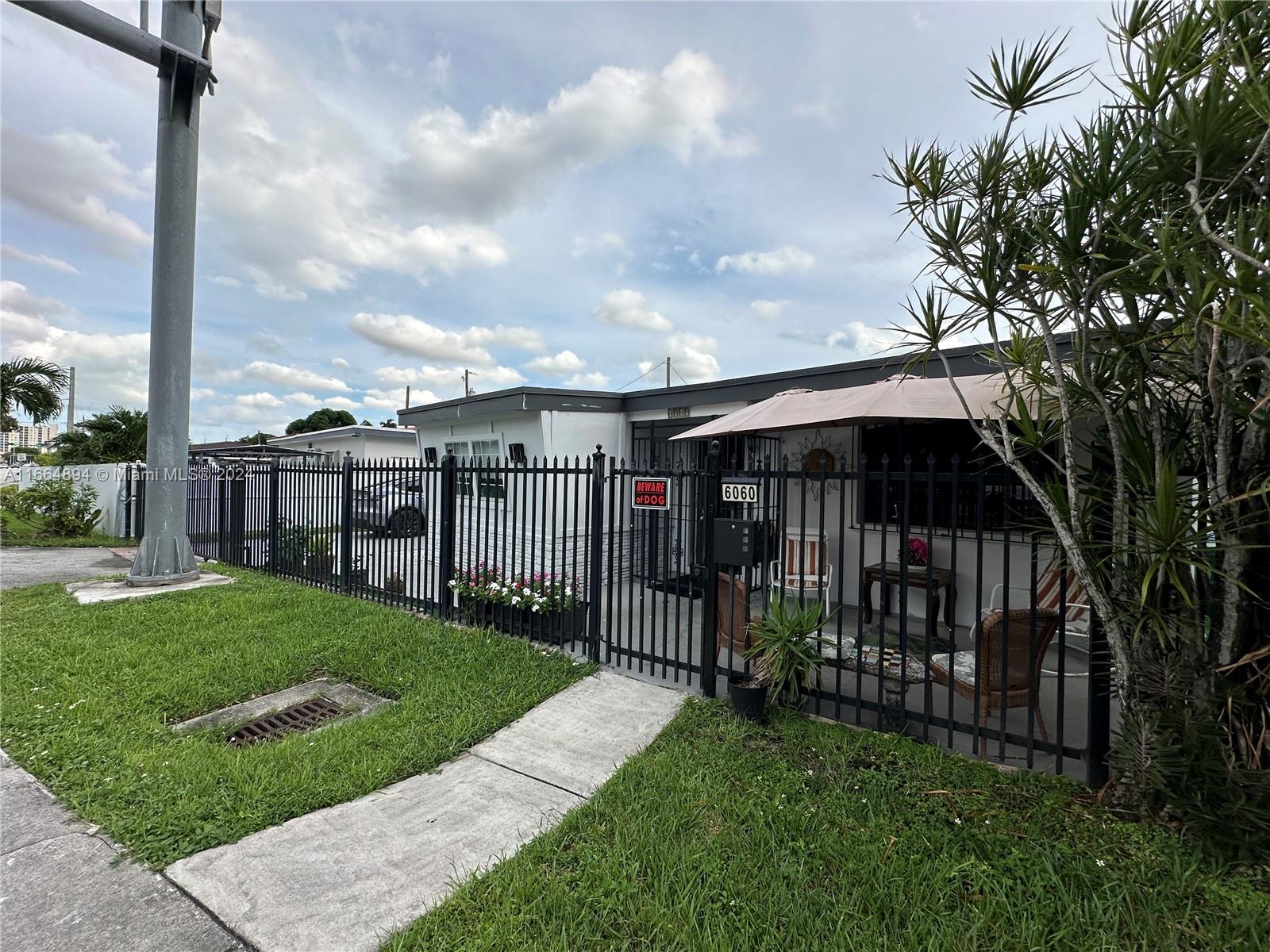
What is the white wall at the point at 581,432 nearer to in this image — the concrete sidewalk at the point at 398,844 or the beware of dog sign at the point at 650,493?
the beware of dog sign at the point at 650,493

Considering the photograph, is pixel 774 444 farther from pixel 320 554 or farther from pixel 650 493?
pixel 320 554

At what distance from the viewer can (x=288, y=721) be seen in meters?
3.84

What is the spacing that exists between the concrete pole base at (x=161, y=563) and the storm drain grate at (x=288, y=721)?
18.2 feet

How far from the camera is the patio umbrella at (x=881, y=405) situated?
12.7ft

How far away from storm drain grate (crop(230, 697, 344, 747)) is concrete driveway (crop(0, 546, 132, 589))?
284 inches

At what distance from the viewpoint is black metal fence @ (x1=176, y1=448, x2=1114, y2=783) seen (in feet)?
10.3

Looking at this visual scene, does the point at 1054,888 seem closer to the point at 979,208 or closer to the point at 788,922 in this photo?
the point at 788,922

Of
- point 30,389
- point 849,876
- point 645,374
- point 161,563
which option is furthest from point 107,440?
point 849,876

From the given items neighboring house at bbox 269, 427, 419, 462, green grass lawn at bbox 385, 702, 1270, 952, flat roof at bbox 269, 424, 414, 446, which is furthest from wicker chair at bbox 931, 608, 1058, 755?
flat roof at bbox 269, 424, 414, 446

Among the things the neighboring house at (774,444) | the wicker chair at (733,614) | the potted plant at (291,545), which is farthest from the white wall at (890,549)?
the potted plant at (291,545)

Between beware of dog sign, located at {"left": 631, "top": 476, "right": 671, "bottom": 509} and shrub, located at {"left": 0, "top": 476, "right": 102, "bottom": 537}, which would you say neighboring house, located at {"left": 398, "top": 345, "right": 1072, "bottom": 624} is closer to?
beware of dog sign, located at {"left": 631, "top": 476, "right": 671, "bottom": 509}

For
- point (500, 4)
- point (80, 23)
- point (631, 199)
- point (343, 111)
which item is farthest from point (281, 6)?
point (631, 199)

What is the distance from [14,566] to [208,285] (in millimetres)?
5732

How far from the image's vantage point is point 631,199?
29.5 ft
